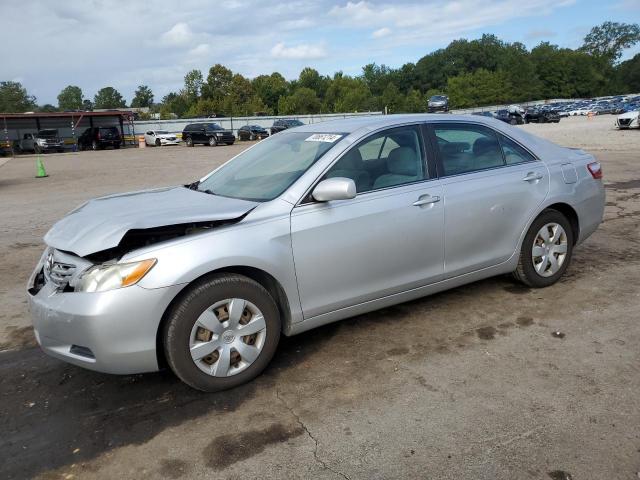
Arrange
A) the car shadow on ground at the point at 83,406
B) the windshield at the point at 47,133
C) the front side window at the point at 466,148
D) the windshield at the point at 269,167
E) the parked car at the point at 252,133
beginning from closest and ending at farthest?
the car shadow on ground at the point at 83,406 < the windshield at the point at 269,167 < the front side window at the point at 466,148 < the windshield at the point at 47,133 < the parked car at the point at 252,133

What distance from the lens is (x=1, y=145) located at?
39.6 metres

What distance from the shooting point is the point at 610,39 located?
475 ft

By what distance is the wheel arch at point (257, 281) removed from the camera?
10.2 ft

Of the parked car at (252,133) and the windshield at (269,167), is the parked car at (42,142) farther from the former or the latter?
the windshield at (269,167)

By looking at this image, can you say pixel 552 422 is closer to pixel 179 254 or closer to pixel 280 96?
pixel 179 254

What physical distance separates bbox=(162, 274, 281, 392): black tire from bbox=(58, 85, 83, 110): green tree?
15599 cm

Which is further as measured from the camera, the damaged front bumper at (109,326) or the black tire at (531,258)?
the black tire at (531,258)

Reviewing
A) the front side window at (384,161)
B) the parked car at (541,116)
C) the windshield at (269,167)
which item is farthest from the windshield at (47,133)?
the front side window at (384,161)

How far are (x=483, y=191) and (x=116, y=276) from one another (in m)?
2.78

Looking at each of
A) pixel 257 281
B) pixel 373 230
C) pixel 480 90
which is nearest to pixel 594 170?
pixel 373 230

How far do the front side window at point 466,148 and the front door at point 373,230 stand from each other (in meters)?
0.21

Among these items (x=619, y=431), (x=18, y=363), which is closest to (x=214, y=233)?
(x=18, y=363)

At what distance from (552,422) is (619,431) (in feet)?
1.04

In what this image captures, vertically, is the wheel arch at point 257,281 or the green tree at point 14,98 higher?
the green tree at point 14,98
